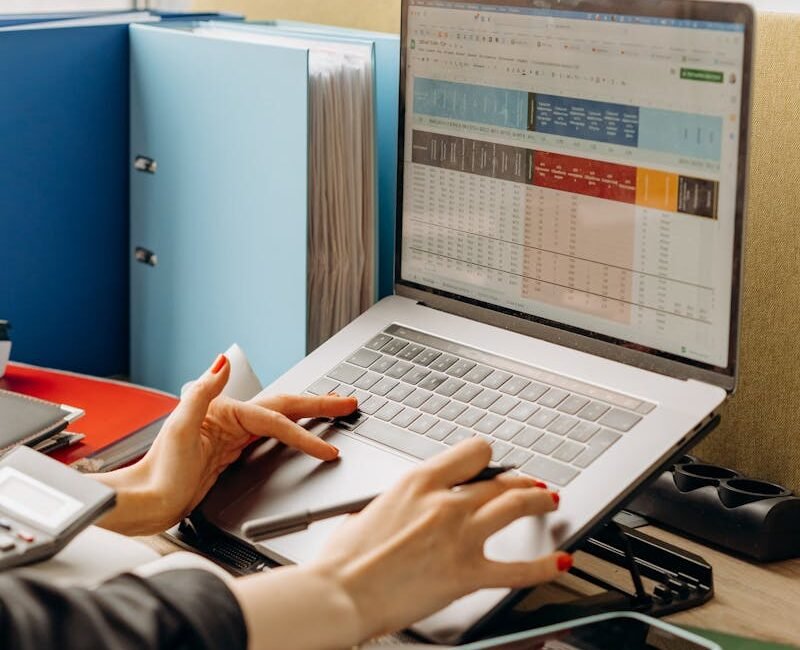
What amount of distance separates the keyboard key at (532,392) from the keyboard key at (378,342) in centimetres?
17

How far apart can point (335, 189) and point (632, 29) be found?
0.40m

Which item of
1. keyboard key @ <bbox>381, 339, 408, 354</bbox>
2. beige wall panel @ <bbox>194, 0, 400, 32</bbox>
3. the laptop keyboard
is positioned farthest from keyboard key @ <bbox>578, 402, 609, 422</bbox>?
beige wall panel @ <bbox>194, 0, 400, 32</bbox>

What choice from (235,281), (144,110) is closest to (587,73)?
(235,281)

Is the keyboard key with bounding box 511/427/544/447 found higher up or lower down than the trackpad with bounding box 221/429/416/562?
higher up

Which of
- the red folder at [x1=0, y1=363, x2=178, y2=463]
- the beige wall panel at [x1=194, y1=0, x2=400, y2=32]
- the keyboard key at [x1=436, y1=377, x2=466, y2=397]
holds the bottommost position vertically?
the red folder at [x1=0, y1=363, x2=178, y2=463]

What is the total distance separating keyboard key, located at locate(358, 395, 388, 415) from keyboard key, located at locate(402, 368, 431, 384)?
0.10 feet

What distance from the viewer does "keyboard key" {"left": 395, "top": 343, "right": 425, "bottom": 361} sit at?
3.40ft

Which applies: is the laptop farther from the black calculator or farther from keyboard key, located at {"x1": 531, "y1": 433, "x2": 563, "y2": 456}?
the black calculator

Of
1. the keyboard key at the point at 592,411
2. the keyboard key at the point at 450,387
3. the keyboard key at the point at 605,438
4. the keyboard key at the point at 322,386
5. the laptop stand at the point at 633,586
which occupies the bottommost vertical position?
the laptop stand at the point at 633,586

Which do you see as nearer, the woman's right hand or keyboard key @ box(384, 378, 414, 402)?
the woman's right hand

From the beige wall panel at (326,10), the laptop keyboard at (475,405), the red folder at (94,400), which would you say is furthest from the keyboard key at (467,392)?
the beige wall panel at (326,10)

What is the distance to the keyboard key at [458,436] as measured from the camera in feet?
3.01

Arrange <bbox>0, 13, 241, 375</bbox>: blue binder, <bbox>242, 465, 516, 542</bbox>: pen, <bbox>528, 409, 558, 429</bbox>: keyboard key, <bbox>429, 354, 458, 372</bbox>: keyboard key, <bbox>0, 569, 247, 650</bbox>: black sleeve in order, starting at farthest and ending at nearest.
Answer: <bbox>0, 13, 241, 375</bbox>: blue binder
<bbox>429, 354, 458, 372</bbox>: keyboard key
<bbox>528, 409, 558, 429</bbox>: keyboard key
<bbox>242, 465, 516, 542</bbox>: pen
<bbox>0, 569, 247, 650</bbox>: black sleeve

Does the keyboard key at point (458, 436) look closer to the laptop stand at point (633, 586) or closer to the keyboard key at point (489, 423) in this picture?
the keyboard key at point (489, 423)
